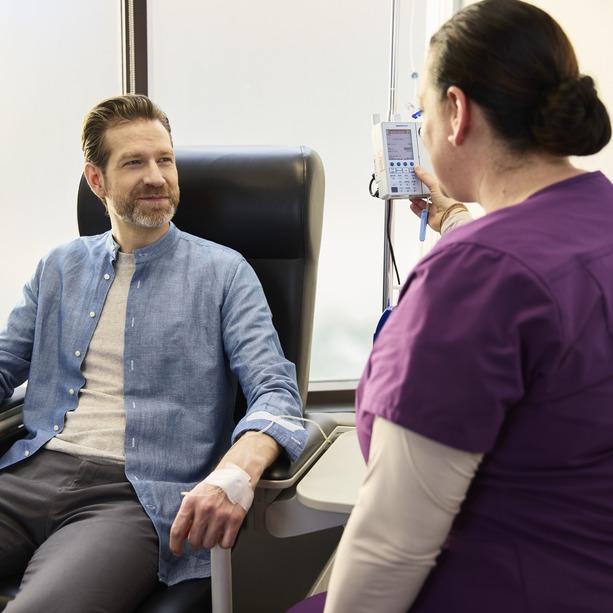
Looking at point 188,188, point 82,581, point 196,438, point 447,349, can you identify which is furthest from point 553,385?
point 188,188

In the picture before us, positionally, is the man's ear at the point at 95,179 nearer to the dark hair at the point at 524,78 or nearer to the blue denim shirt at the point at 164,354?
the blue denim shirt at the point at 164,354

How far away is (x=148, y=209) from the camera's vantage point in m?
1.55

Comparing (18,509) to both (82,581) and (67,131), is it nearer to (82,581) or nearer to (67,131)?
(82,581)

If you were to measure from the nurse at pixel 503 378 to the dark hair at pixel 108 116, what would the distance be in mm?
982

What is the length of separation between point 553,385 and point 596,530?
0.16m

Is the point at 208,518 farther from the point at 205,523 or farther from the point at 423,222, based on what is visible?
the point at 423,222

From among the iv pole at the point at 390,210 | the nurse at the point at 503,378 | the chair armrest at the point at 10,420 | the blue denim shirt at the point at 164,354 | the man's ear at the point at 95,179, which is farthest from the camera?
the iv pole at the point at 390,210

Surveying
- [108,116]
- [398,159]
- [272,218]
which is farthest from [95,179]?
[398,159]

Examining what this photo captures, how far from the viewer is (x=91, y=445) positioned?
1.43 metres

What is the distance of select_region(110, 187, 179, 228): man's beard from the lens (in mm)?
1553

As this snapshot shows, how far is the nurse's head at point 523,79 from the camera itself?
73 cm

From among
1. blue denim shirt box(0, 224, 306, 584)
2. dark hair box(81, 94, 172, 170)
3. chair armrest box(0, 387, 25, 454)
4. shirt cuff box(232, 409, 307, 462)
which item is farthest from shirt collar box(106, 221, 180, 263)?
shirt cuff box(232, 409, 307, 462)

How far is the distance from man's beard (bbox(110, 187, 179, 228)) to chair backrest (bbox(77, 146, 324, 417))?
0.09 meters

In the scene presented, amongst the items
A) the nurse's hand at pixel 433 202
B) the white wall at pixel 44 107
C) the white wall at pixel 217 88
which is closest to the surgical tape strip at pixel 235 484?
the nurse's hand at pixel 433 202
